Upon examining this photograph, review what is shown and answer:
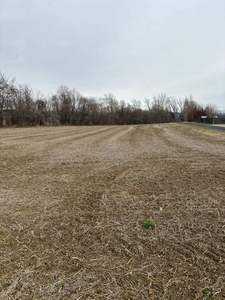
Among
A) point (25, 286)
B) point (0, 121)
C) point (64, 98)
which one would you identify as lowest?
Result: point (25, 286)

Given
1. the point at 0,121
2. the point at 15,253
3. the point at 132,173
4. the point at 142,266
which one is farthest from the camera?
the point at 0,121

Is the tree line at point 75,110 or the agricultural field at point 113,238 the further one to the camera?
the tree line at point 75,110

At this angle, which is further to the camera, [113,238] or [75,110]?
[75,110]

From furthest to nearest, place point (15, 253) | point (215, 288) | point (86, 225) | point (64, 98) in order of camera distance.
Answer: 1. point (64, 98)
2. point (86, 225)
3. point (15, 253)
4. point (215, 288)

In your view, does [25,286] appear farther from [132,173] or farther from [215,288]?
[132,173]

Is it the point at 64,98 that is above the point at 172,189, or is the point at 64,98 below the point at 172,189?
above

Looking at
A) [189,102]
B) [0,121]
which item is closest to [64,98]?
[0,121]

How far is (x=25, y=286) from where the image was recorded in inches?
61.7

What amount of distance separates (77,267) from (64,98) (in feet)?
198

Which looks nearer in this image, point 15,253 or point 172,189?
point 15,253

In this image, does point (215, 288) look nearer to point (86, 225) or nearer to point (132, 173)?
point (86, 225)

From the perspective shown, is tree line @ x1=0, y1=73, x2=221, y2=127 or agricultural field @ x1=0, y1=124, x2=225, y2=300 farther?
tree line @ x1=0, y1=73, x2=221, y2=127

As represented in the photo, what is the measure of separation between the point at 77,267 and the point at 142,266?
0.60m

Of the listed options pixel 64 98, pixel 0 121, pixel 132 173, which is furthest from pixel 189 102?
pixel 132 173
